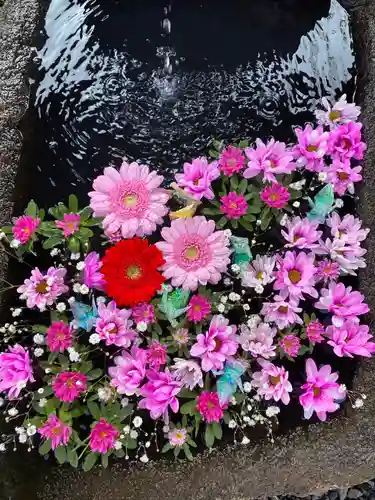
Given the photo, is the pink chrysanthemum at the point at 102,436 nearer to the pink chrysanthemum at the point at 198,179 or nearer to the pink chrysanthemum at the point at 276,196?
the pink chrysanthemum at the point at 198,179

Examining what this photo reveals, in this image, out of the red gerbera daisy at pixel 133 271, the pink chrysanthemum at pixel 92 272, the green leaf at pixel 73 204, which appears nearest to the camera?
the red gerbera daisy at pixel 133 271

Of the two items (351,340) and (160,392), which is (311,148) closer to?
(351,340)

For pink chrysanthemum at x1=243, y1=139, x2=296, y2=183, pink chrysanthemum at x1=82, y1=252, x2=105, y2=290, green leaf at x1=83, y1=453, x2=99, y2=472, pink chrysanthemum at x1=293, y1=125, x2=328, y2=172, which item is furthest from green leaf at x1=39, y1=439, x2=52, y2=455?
pink chrysanthemum at x1=293, y1=125, x2=328, y2=172

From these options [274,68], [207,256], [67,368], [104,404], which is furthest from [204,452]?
[274,68]

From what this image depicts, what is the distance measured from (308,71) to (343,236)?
955 mm

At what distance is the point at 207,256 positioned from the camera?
1.88m

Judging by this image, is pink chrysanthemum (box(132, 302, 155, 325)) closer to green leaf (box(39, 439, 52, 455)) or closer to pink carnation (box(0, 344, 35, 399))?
pink carnation (box(0, 344, 35, 399))

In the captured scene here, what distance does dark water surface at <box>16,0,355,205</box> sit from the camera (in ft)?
8.02

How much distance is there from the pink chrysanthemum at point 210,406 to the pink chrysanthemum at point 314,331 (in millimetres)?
406

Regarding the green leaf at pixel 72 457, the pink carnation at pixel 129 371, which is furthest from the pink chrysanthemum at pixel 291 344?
the green leaf at pixel 72 457

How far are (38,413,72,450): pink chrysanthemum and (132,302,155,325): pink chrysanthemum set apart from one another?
0.43 meters

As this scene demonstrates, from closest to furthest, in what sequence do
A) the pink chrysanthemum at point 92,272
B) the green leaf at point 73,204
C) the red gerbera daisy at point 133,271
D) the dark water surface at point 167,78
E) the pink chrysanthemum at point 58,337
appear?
the red gerbera daisy at point 133,271, the pink chrysanthemum at point 58,337, the pink chrysanthemum at point 92,272, the green leaf at point 73,204, the dark water surface at point 167,78

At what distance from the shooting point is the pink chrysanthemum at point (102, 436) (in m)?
1.82

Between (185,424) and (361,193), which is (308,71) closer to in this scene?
(361,193)
